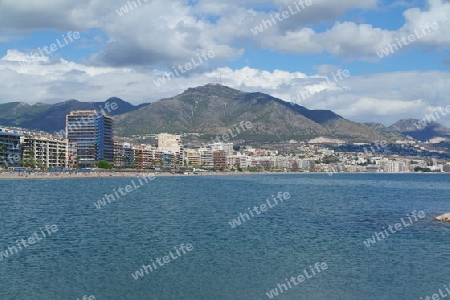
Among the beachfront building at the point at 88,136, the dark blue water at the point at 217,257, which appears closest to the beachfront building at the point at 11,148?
the beachfront building at the point at 88,136

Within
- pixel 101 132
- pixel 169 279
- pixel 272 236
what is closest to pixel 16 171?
pixel 101 132

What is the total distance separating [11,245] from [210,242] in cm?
1242

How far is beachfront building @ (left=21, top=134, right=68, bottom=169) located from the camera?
147m

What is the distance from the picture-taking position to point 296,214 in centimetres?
5044

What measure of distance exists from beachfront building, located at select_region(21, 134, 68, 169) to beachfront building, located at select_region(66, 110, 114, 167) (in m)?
12.8

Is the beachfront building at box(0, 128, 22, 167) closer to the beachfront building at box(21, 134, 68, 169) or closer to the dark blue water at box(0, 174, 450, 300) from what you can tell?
the beachfront building at box(21, 134, 68, 169)

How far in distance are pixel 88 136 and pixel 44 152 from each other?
3044 cm

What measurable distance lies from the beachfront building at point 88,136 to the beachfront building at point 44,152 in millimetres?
12788

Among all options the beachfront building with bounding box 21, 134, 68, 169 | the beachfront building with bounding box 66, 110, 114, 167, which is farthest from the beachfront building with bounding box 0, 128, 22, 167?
the beachfront building with bounding box 66, 110, 114, 167

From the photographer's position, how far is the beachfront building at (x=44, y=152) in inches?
5778

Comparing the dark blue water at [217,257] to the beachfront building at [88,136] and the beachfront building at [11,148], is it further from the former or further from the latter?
the beachfront building at [88,136]

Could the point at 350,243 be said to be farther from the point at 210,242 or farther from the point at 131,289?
the point at 131,289

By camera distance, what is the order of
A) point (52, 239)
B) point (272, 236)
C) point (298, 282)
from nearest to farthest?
point (298, 282), point (52, 239), point (272, 236)

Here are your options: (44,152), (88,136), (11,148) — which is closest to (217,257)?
(11,148)
